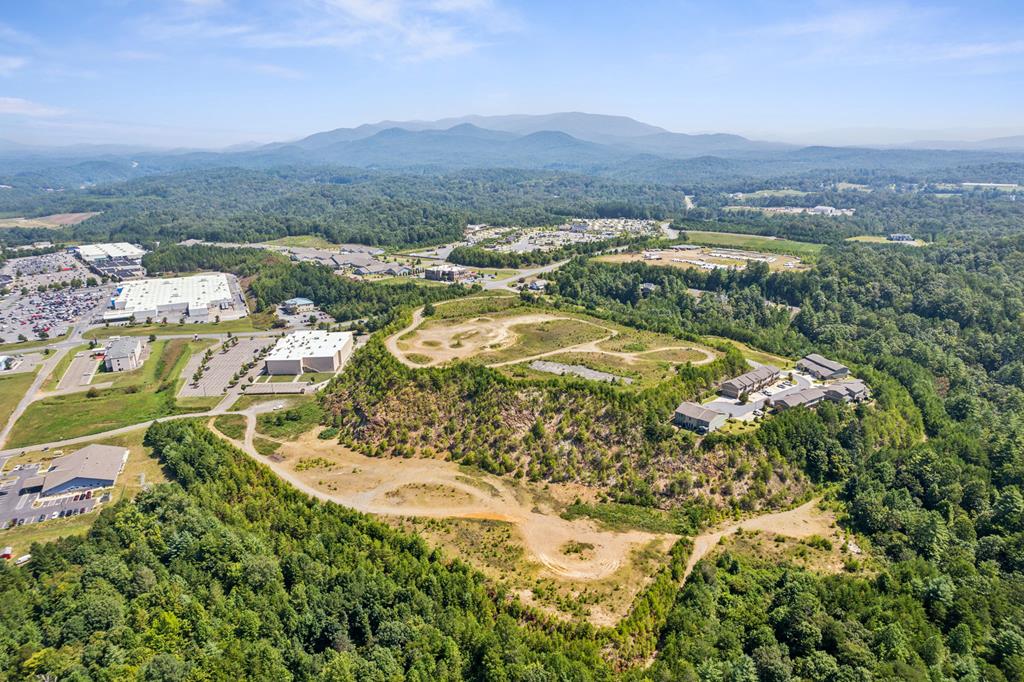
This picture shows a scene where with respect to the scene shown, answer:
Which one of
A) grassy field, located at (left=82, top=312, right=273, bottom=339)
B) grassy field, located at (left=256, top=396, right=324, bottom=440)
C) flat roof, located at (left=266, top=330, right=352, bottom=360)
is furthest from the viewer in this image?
grassy field, located at (left=82, top=312, right=273, bottom=339)

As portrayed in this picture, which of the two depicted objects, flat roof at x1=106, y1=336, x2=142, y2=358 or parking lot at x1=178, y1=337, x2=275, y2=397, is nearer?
parking lot at x1=178, y1=337, x2=275, y2=397

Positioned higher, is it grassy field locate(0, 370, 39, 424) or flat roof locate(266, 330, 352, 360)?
flat roof locate(266, 330, 352, 360)

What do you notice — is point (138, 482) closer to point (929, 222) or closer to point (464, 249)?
point (464, 249)

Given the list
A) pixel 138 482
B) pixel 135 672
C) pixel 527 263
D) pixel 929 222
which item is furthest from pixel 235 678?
pixel 929 222

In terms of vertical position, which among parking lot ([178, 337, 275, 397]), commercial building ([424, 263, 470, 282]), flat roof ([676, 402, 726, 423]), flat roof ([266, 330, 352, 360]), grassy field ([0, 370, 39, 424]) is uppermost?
flat roof ([676, 402, 726, 423])

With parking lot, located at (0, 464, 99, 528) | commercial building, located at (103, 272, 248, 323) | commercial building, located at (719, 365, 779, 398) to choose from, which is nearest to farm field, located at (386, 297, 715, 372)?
commercial building, located at (719, 365, 779, 398)

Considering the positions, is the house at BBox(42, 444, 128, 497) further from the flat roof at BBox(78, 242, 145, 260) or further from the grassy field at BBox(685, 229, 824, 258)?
the grassy field at BBox(685, 229, 824, 258)
